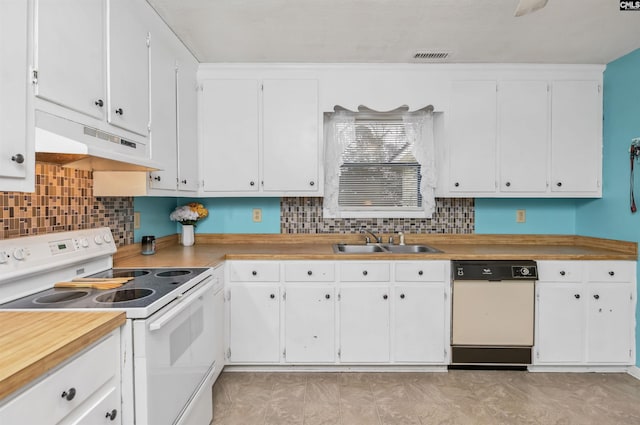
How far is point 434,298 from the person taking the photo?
2.58 metres

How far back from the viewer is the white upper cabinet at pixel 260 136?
2.84m

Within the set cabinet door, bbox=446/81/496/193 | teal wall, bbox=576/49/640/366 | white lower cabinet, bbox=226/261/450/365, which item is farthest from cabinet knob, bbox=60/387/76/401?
teal wall, bbox=576/49/640/366

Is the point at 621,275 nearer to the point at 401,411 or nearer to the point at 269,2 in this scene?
the point at 401,411

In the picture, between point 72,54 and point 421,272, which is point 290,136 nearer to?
point 421,272

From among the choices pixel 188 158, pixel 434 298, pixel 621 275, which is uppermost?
pixel 188 158

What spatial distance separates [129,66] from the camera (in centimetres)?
180

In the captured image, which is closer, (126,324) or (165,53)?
(126,324)

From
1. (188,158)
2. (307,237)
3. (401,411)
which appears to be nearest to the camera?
(401,411)

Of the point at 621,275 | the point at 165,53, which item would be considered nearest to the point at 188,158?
the point at 165,53

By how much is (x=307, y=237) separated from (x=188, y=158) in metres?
1.21

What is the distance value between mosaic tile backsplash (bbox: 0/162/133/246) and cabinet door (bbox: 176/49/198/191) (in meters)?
0.47

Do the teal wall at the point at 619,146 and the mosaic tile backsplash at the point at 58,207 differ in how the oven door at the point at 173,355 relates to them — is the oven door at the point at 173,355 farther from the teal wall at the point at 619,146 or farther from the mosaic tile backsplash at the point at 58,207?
the teal wall at the point at 619,146

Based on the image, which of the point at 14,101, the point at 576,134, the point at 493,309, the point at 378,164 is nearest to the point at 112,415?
the point at 14,101

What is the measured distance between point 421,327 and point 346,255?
0.77 metres
